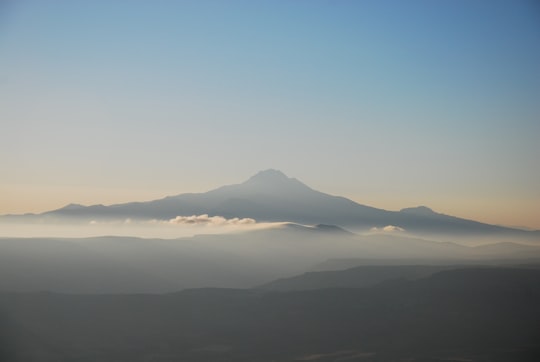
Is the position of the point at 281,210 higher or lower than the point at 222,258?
higher

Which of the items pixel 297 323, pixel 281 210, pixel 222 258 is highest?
pixel 281 210

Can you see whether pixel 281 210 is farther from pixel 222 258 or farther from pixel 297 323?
pixel 297 323

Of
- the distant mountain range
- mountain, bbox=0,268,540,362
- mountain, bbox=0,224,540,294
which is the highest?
the distant mountain range

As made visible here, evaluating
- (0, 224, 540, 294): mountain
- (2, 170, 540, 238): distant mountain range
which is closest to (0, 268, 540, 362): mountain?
(0, 224, 540, 294): mountain

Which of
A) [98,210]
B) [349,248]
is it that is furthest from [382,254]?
[98,210]

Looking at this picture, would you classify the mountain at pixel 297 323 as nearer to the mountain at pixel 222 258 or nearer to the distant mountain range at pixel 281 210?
the mountain at pixel 222 258

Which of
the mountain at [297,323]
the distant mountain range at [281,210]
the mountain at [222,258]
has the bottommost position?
the mountain at [297,323]

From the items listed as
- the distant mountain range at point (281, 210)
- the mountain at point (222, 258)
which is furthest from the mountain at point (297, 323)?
the distant mountain range at point (281, 210)

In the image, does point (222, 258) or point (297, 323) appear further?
point (297, 323)

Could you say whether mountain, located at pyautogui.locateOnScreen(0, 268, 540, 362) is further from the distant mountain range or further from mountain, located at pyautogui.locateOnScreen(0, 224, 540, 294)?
the distant mountain range
